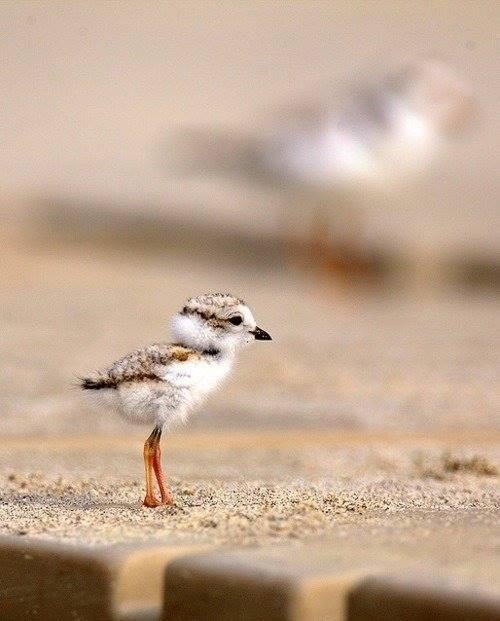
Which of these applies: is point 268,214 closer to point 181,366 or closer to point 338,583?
point 181,366

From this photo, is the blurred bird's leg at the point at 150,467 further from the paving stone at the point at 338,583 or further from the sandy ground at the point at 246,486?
the paving stone at the point at 338,583

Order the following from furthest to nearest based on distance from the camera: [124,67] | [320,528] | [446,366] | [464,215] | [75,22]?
[75,22] < [124,67] < [464,215] < [446,366] < [320,528]

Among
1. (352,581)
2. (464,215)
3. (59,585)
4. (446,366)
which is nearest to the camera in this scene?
(352,581)

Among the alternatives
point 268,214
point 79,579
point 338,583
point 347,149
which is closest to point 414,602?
point 338,583

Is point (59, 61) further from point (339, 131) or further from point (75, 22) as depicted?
point (339, 131)

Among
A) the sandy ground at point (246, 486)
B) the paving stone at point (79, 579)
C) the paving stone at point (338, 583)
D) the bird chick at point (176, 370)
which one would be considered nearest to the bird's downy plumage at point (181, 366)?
the bird chick at point (176, 370)

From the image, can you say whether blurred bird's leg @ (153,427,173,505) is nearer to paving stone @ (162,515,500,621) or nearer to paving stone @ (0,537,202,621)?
paving stone @ (0,537,202,621)

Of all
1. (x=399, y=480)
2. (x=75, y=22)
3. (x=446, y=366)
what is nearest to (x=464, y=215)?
(x=446, y=366)
